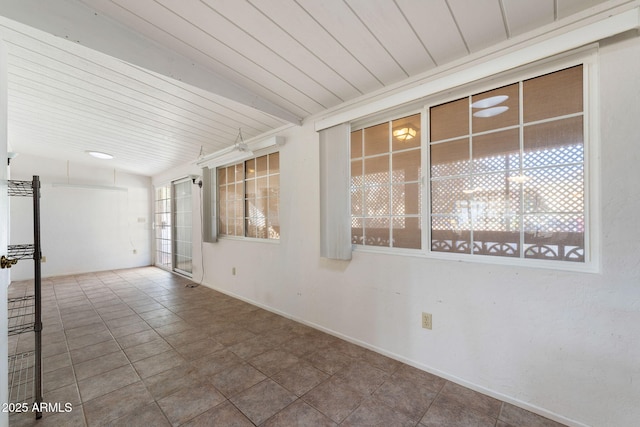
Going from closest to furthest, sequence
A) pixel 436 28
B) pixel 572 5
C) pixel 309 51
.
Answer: pixel 572 5, pixel 436 28, pixel 309 51

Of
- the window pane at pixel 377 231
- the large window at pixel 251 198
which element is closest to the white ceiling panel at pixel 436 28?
the window pane at pixel 377 231

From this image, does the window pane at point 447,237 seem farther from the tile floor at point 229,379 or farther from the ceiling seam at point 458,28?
the ceiling seam at point 458,28

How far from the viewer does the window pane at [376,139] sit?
2.31 metres

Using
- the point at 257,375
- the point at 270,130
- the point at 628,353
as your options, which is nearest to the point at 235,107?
the point at 270,130

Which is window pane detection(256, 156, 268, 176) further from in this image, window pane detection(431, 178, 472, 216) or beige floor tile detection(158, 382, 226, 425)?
beige floor tile detection(158, 382, 226, 425)

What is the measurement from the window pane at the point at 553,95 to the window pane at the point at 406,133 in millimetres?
704

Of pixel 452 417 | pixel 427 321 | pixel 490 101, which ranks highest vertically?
pixel 490 101

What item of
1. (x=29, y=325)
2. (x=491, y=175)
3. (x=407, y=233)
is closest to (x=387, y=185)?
(x=407, y=233)

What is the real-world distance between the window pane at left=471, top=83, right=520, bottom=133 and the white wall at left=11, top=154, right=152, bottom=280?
7.23 m

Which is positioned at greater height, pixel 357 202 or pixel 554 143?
pixel 554 143

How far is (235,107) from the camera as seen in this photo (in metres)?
2.50

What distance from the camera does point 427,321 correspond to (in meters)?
2.00

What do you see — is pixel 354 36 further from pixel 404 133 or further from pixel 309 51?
pixel 404 133

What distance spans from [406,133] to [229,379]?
2443mm
